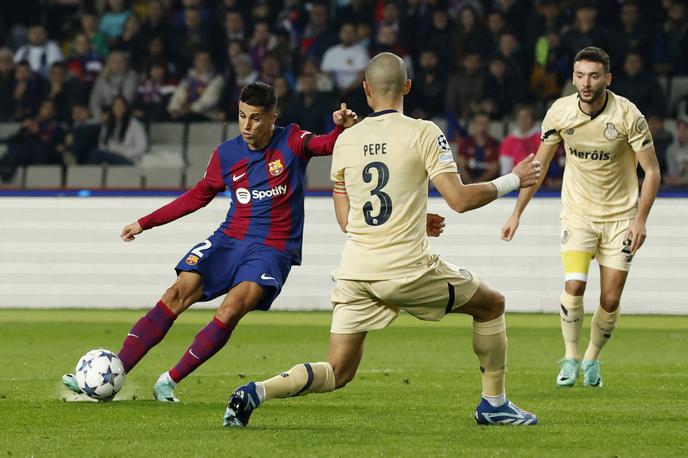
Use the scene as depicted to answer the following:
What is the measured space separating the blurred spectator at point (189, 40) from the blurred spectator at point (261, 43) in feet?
2.17

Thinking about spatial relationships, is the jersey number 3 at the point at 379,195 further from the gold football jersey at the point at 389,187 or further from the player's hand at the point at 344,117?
the player's hand at the point at 344,117

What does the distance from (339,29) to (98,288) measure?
5513 millimetres

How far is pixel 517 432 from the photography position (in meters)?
6.71

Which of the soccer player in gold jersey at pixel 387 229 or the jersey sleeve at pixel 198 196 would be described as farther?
the jersey sleeve at pixel 198 196

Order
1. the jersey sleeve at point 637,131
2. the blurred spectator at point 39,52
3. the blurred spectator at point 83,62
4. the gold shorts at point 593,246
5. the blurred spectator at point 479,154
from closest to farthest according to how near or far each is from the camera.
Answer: the jersey sleeve at point 637,131
the gold shorts at point 593,246
the blurred spectator at point 479,154
the blurred spectator at point 83,62
the blurred spectator at point 39,52

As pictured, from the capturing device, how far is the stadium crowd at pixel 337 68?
17531mm

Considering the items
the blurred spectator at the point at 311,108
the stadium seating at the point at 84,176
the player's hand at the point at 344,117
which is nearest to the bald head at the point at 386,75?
the player's hand at the point at 344,117

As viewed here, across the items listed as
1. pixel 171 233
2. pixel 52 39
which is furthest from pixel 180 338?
pixel 52 39

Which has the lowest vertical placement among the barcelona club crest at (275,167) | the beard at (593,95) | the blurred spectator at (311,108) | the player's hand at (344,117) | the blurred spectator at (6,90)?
the blurred spectator at (6,90)

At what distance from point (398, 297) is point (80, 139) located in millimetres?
12457

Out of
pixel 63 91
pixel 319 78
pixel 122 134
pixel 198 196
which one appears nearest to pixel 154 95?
pixel 122 134

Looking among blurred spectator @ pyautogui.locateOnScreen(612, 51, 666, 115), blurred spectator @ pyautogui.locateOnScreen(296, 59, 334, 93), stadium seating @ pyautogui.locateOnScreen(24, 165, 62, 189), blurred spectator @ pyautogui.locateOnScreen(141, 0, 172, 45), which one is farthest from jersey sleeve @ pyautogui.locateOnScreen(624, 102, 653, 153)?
blurred spectator @ pyautogui.locateOnScreen(141, 0, 172, 45)

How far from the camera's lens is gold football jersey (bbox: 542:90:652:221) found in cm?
912

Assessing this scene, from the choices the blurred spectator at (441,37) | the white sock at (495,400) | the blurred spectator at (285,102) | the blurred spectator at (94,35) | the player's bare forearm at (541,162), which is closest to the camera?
the white sock at (495,400)
